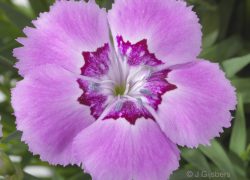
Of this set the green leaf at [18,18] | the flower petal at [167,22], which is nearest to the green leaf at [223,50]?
the flower petal at [167,22]

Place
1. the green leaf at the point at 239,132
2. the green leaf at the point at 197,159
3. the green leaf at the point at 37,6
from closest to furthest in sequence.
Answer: the green leaf at the point at 197,159 < the green leaf at the point at 239,132 < the green leaf at the point at 37,6

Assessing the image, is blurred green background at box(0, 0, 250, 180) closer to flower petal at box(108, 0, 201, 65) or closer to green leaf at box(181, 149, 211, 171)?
green leaf at box(181, 149, 211, 171)

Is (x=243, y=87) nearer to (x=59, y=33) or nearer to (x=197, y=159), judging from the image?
(x=197, y=159)

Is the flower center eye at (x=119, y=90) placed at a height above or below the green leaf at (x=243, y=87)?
above

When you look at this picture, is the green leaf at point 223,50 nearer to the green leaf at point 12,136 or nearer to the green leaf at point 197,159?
the green leaf at point 197,159

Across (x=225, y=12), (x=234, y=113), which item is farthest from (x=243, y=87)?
(x=225, y=12)
